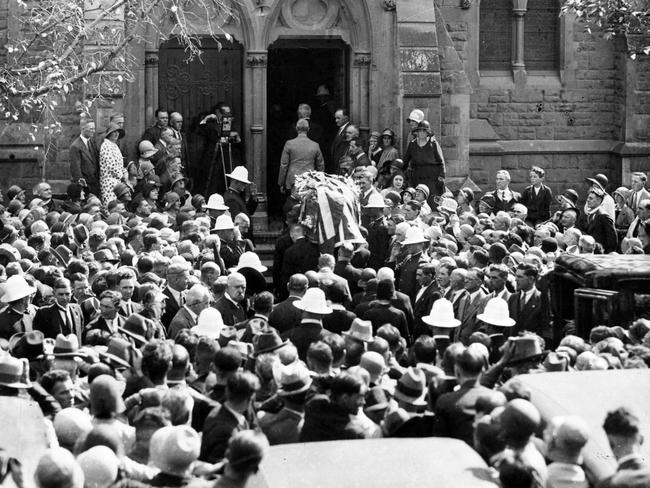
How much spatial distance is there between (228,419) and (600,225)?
36.4ft

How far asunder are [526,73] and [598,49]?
1345mm

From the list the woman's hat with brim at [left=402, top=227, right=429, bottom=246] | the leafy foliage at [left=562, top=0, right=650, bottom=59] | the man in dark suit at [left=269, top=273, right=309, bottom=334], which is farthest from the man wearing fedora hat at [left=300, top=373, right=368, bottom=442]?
the leafy foliage at [left=562, top=0, right=650, bottom=59]

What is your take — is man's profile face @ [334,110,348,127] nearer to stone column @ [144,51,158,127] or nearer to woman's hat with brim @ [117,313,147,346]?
stone column @ [144,51,158,127]

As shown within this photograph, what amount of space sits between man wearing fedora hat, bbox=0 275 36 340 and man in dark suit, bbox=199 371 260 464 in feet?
14.5

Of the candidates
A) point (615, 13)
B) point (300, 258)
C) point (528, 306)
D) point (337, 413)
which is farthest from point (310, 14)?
point (337, 413)

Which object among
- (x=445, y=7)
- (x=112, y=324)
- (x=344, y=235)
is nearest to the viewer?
(x=112, y=324)

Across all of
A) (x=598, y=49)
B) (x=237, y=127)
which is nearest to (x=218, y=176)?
(x=237, y=127)

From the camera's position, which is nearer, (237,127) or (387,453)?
(387,453)

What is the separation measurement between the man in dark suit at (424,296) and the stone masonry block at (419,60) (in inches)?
298

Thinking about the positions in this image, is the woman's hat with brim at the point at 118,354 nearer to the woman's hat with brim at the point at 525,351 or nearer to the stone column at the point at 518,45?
the woman's hat with brim at the point at 525,351

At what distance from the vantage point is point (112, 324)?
1266 centimetres

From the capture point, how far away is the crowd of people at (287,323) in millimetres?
7965

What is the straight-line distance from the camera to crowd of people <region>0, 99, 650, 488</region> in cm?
796

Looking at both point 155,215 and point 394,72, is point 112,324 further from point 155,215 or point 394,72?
point 394,72
